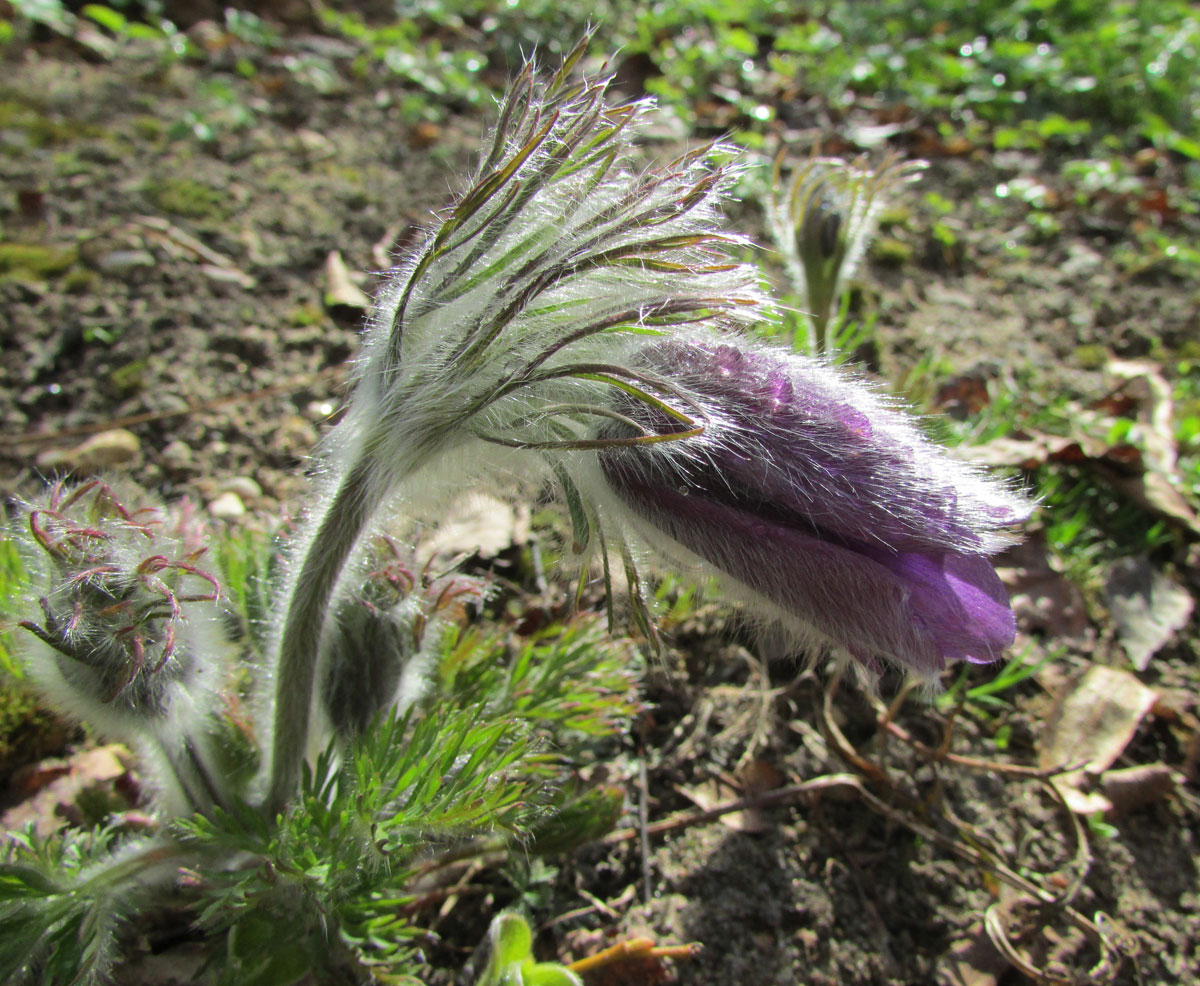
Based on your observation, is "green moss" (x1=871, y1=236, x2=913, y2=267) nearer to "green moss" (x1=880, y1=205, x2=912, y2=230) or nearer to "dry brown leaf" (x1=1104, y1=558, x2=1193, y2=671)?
"green moss" (x1=880, y1=205, x2=912, y2=230)

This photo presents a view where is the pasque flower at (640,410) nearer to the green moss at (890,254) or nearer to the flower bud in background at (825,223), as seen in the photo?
the flower bud in background at (825,223)

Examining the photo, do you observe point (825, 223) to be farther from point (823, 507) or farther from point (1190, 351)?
point (1190, 351)

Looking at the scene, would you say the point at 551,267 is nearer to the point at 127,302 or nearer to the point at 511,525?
the point at 511,525

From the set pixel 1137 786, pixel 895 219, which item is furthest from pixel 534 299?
pixel 895 219

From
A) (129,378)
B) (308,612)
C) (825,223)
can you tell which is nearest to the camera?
(308,612)

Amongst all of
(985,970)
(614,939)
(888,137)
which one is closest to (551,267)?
(614,939)

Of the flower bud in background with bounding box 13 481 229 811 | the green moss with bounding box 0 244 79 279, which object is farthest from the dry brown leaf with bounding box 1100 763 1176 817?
the green moss with bounding box 0 244 79 279
